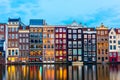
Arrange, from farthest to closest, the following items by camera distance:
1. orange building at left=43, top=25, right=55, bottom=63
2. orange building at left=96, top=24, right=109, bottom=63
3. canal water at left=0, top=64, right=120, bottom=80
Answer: orange building at left=96, top=24, right=109, bottom=63
orange building at left=43, top=25, right=55, bottom=63
canal water at left=0, top=64, right=120, bottom=80

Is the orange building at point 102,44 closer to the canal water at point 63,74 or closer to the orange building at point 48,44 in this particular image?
the orange building at point 48,44

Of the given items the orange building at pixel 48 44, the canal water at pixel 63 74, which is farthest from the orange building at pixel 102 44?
the canal water at pixel 63 74

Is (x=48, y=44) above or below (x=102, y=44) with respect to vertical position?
above

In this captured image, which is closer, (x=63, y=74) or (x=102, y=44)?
(x=63, y=74)

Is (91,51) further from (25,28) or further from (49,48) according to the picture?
(25,28)

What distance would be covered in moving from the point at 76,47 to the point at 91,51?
4579 millimetres

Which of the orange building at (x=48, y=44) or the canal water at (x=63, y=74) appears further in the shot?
the orange building at (x=48, y=44)

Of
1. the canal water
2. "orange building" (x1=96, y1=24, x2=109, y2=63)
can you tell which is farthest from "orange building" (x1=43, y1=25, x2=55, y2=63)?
the canal water

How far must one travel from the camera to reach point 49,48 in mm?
86125

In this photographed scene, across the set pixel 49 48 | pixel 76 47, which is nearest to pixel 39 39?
pixel 49 48

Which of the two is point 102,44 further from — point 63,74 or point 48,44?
point 63,74

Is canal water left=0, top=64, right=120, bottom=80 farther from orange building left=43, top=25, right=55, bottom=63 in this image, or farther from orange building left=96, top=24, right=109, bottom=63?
orange building left=96, top=24, right=109, bottom=63

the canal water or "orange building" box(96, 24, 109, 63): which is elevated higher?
"orange building" box(96, 24, 109, 63)

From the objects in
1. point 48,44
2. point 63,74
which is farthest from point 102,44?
point 63,74
